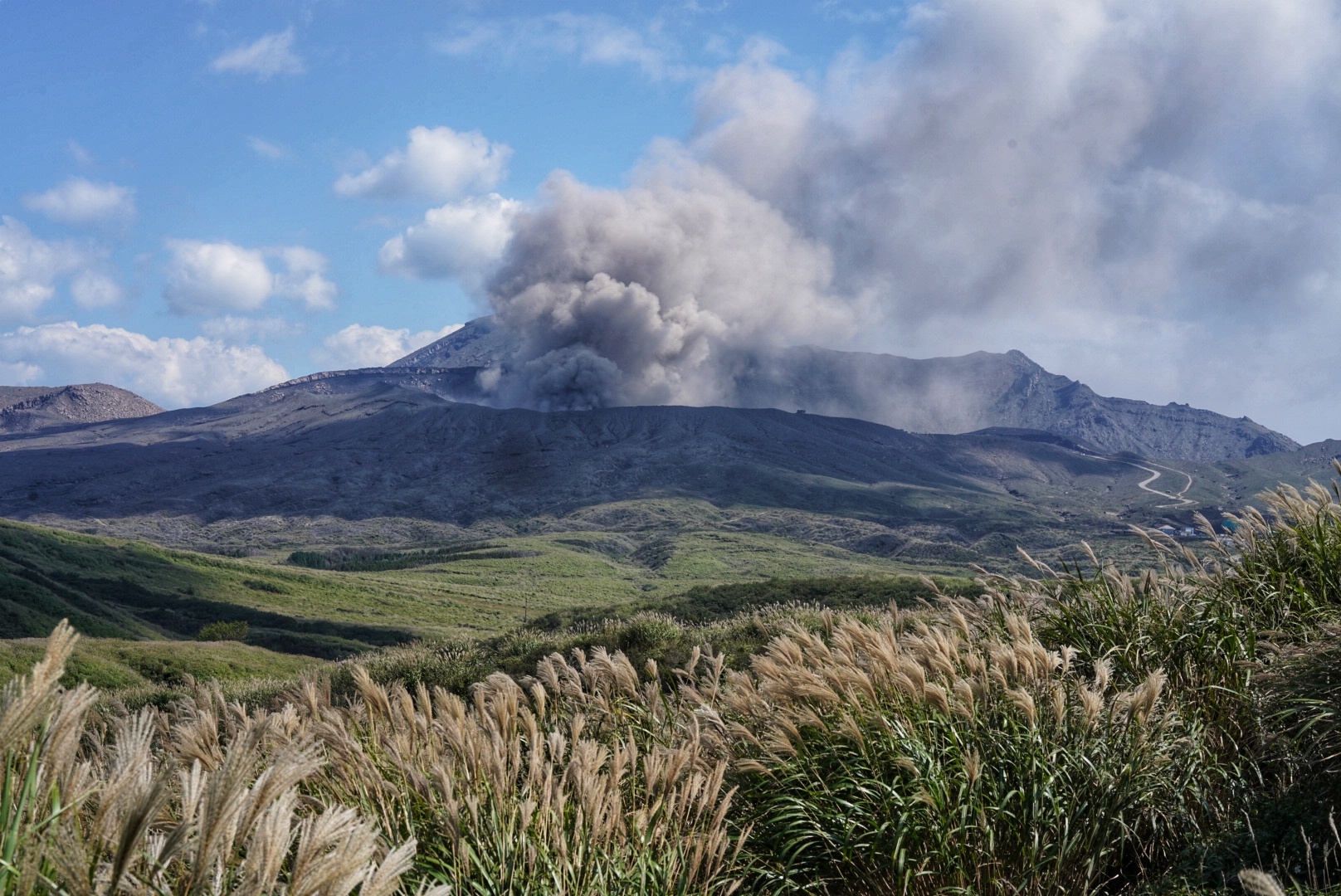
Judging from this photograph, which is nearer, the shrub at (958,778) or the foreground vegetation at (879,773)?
the foreground vegetation at (879,773)

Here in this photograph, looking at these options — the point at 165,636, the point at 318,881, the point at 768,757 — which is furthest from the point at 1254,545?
the point at 165,636

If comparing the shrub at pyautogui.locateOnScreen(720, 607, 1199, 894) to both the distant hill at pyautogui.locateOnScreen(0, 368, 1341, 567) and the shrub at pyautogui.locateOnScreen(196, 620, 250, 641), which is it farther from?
the distant hill at pyautogui.locateOnScreen(0, 368, 1341, 567)

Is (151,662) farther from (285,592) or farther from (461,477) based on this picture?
(461,477)

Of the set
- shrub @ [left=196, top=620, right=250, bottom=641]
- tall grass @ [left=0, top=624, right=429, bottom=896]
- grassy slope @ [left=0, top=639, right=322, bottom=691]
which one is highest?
tall grass @ [left=0, top=624, right=429, bottom=896]

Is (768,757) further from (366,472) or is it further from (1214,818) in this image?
(366,472)

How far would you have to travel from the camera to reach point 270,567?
68312 mm

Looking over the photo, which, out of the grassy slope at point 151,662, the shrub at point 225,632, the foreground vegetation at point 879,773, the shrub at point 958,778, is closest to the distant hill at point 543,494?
the shrub at point 225,632

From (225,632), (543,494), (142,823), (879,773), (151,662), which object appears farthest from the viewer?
(543,494)

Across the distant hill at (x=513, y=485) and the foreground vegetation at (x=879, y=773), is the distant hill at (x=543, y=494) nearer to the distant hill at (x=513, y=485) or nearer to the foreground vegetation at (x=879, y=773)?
the distant hill at (x=513, y=485)

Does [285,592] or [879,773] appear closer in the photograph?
[879,773]

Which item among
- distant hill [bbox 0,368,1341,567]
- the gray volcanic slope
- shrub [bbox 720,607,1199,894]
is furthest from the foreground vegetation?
the gray volcanic slope

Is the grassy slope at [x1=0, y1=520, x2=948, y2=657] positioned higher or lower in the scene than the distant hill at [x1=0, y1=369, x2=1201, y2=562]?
lower

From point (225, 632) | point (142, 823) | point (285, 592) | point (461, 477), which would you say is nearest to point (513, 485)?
point (461, 477)

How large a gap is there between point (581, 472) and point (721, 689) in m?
167
